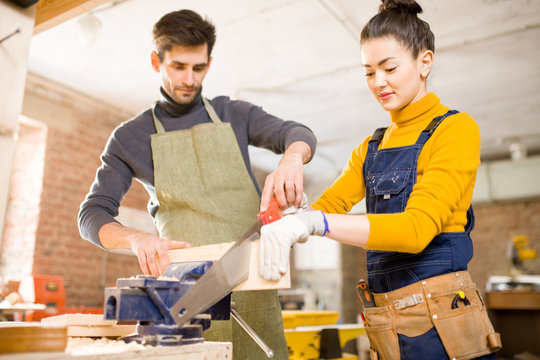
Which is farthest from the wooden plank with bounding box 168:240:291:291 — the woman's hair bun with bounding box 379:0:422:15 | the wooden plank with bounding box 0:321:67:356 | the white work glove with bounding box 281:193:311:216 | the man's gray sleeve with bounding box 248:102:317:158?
the woman's hair bun with bounding box 379:0:422:15

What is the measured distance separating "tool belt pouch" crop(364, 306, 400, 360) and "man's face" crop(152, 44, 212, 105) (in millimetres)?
1019

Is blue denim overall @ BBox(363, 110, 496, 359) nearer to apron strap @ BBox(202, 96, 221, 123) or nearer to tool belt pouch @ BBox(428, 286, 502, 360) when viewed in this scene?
tool belt pouch @ BBox(428, 286, 502, 360)

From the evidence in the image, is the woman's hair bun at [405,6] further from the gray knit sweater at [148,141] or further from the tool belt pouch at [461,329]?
the tool belt pouch at [461,329]

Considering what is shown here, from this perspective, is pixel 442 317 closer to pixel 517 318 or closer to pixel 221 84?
pixel 517 318

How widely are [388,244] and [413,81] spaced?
0.51 m

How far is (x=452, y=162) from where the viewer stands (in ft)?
3.77

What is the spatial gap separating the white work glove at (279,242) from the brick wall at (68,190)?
4.54m

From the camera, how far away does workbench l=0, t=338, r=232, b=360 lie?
74 cm

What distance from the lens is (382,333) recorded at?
1238mm

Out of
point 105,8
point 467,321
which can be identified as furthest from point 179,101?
point 105,8

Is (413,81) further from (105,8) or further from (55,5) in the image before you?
(105,8)

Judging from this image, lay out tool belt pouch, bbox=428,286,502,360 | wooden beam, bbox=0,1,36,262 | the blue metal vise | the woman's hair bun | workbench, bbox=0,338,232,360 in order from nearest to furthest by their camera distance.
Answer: workbench, bbox=0,338,232,360 < the blue metal vise < wooden beam, bbox=0,1,36,262 < tool belt pouch, bbox=428,286,502,360 < the woman's hair bun

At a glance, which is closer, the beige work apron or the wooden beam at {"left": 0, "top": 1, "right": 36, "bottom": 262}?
the wooden beam at {"left": 0, "top": 1, "right": 36, "bottom": 262}

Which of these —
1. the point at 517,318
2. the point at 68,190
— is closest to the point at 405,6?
the point at 517,318
